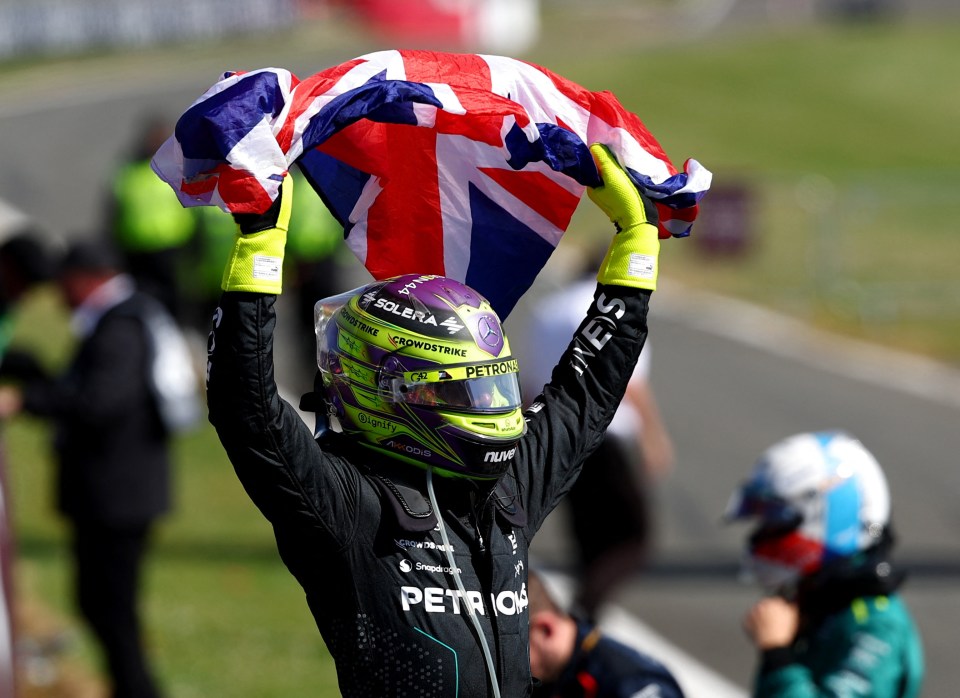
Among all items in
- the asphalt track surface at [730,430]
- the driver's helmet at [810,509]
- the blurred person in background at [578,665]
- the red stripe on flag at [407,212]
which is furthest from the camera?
the asphalt track surface at [730,430]

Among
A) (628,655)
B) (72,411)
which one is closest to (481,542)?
(628,655)

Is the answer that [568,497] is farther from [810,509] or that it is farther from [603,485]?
[810,509]

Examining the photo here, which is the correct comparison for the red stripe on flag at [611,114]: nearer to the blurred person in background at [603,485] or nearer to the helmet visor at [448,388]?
the helmet visor at [448,388]

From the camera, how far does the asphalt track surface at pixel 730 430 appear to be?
8594 mm

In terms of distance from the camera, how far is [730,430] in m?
13.2

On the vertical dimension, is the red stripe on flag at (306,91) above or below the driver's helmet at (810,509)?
above

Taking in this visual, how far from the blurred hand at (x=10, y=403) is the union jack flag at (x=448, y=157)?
3.74m

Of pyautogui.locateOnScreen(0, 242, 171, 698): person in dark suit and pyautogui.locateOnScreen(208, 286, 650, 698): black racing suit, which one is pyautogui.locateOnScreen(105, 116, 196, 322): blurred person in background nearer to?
pyautogui.locateOnScreen(0, 242, 171, 698): person in dark suit

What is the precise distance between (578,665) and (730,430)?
943cm

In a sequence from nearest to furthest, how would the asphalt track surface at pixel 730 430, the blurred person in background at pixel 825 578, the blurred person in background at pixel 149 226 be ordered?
the blurred person in background at pixel 825 578 < the asphalt track surface at pixel 730 430 < the blurred person in background at pixel 149 226

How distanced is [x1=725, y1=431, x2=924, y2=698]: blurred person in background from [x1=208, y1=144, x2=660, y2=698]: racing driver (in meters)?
1.26

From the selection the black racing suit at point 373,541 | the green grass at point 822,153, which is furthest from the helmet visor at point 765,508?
the green grass at point 822,153

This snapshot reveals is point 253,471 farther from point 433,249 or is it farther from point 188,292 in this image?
point 188,292

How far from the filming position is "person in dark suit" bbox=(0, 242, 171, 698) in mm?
6750
